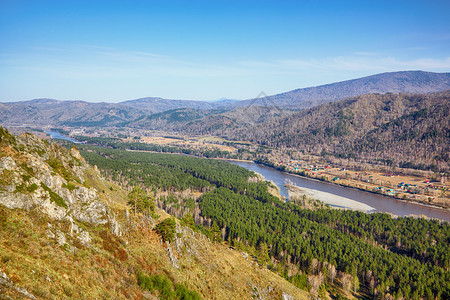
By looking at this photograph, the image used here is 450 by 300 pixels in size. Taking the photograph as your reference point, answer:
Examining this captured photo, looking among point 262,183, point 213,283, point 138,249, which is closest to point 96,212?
point 138,249

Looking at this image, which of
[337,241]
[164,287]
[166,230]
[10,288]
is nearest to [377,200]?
[337,241]

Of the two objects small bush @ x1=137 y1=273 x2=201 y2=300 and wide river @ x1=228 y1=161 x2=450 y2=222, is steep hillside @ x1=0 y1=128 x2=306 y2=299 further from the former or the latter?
wide river @ x1=228 y1=161 x2=450 y2=222

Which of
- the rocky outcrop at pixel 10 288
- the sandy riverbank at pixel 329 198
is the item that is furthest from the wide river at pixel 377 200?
the rocky outcrop at pixel 10 288

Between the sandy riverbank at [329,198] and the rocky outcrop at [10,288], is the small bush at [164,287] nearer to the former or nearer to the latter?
the rocky outcrop at [10,288]

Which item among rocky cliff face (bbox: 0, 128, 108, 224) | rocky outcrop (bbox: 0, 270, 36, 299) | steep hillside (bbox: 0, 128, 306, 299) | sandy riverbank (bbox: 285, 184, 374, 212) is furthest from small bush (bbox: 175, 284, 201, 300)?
sandy riverbank (bbox: 285, 184, 374, 212)

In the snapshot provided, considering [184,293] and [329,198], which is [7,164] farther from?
[329,198]

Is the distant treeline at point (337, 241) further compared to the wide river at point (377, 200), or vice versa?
the wide river at point (377, 200)

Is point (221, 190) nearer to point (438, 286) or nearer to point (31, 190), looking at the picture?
point (438, 286)

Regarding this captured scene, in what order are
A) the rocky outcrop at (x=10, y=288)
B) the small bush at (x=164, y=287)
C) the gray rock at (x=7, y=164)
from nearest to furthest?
1. the rocky outcrop at (x=10, y=288)
2. the small bush at (x=164, y=287)
3. the gray rock at (x=7, y=164)
